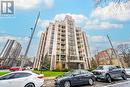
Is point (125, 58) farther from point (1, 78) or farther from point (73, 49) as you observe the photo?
point (1, 78)

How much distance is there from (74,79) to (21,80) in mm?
5627

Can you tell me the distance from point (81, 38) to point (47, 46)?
1869cm

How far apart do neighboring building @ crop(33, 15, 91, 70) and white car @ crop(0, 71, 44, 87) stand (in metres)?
77.1

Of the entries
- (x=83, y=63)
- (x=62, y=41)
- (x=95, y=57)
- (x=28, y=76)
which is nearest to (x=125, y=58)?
(x=95, y=57)

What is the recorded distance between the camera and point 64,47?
106 meters

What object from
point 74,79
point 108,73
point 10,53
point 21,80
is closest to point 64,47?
point 10,53

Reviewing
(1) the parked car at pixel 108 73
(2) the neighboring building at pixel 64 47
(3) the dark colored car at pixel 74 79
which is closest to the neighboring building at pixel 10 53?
(2) the neighboring building at pixel 64 47

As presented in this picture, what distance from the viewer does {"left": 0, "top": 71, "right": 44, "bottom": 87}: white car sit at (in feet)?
51.3

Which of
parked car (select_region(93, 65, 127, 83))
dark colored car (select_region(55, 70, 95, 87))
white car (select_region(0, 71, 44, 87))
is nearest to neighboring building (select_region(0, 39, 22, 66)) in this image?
parked car (select_region(93, 65, 127, 83))

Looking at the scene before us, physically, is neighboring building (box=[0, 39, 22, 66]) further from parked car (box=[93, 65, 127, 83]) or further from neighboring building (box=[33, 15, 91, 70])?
parked car (box=[93, 65, 127, 83])

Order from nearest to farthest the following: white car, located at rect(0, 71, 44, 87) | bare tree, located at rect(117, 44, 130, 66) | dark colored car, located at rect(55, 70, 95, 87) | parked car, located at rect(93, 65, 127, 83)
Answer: white car, located at rect(0, 71, 44, 87)
dark colored car, located at rect(55, 70, 95, 87)
parked car, located at rect(93, 65, 127, 83)
bare tree, located at rect(117, 44, 130, 66)

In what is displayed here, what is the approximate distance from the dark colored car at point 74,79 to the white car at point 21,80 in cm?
281

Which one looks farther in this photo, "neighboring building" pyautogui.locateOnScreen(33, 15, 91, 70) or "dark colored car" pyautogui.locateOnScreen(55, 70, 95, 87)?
"neighboring building" pyautogui.locateOnScreen(33, 15, 91, 70)

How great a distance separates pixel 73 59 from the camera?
103m
